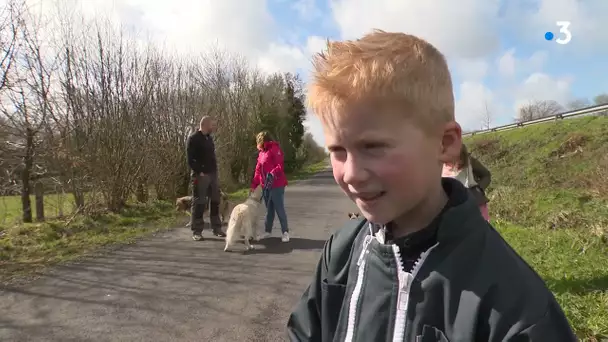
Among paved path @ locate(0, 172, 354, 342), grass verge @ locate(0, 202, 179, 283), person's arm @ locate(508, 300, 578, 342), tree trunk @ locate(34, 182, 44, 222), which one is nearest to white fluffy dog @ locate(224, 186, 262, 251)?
paved path @ locate(0, 172, 354, 342)

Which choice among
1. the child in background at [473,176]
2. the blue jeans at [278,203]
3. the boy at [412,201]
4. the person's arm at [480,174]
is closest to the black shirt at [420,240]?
the boy at [412,201]

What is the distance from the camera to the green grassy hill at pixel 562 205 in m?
4.93

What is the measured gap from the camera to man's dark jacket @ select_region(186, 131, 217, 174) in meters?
8.69

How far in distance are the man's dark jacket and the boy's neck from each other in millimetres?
7713

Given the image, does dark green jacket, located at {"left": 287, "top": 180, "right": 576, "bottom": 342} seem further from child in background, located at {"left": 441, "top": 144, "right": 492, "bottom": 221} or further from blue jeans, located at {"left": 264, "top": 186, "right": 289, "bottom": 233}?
blue jeans, located at {"left": 264, "top": 186, "right": 289, "bottom": 233}

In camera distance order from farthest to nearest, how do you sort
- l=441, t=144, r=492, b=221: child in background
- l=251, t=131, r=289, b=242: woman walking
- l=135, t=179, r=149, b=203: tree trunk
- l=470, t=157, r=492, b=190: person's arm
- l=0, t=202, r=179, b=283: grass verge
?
l=135, t=179, r=149, b=203: tree trunk, l=251, t=131, r=289, b=242: woman walking, l=0, t=202, r=179, b=283: grass verge, l=470, t=157, r=492, b=190: person's arm, l=441, t=144, r=492, b=221: child in background

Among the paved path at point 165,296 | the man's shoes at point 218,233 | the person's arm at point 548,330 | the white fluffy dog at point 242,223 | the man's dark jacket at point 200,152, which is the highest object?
the man's dark jacket at point 200,152

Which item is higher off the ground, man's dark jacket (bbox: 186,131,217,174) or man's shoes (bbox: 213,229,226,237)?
man's dark jacket (bbox: 186,131,217,174)

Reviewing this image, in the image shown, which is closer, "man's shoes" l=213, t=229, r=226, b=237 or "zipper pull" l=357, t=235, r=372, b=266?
"zipper pull" l=357, t=235, r=372, b=266

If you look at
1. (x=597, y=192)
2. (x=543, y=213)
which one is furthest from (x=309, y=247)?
(x=597, y=192)

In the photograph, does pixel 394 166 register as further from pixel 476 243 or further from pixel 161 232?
pixel 161 232

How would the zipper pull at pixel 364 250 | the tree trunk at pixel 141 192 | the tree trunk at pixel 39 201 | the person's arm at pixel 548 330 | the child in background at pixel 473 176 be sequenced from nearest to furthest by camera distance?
the person's arm at pixel 548 330 < the zipper pull at pixel 364 250 < the child in background at pixel 473 176 < the tree trunk at pixel 39 201 < the tree trunk at pixel 141 192

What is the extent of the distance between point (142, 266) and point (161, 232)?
110 inches

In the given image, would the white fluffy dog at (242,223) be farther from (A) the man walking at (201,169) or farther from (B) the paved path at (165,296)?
(A) the man walking at (201,169)
